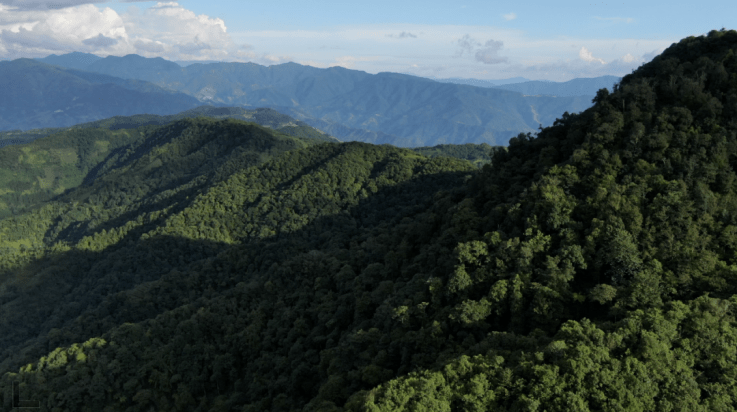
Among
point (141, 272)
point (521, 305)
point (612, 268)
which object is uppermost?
point (612, 268)

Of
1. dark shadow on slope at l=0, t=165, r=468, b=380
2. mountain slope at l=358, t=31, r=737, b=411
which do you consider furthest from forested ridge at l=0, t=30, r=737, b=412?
dark shadow on slope at l=0, t=165, r=468, b=380

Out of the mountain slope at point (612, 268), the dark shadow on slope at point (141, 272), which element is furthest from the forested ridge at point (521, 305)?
the dark shadow on slope at point (141, 272)

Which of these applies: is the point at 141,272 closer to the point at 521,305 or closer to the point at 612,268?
the point at 521,305

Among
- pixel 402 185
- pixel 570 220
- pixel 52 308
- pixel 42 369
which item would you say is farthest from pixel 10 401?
pixel 402 185

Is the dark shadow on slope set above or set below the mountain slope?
below

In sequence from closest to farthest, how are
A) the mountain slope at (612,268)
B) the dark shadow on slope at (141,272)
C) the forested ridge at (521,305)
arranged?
the mountain slope at (612,268), the forested ridge at (521,305), the dark shadow on slope at (141,272)

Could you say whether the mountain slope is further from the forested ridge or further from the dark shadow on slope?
the dark shadow on slope

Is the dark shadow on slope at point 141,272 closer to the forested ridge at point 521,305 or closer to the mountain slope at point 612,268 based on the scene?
the forested ridge at point 521,305

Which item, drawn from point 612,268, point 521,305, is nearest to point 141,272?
point 521,305

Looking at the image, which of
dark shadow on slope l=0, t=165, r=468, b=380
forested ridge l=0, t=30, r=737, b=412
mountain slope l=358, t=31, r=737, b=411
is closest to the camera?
mountain slope l=358, t=31, r=737, b=411

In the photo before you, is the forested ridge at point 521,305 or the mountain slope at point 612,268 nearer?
the mountain slope at point 612,268

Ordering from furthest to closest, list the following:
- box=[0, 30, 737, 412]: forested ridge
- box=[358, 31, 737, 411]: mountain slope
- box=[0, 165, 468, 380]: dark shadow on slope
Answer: box=[0, 165, 468, 380]: dark shadow on slope
box=[0, 30, 737, 412]: forested ridge
box=[358, 31, 737, 411]: mountain slope

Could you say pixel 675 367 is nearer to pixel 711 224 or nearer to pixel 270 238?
pixel 711 224
